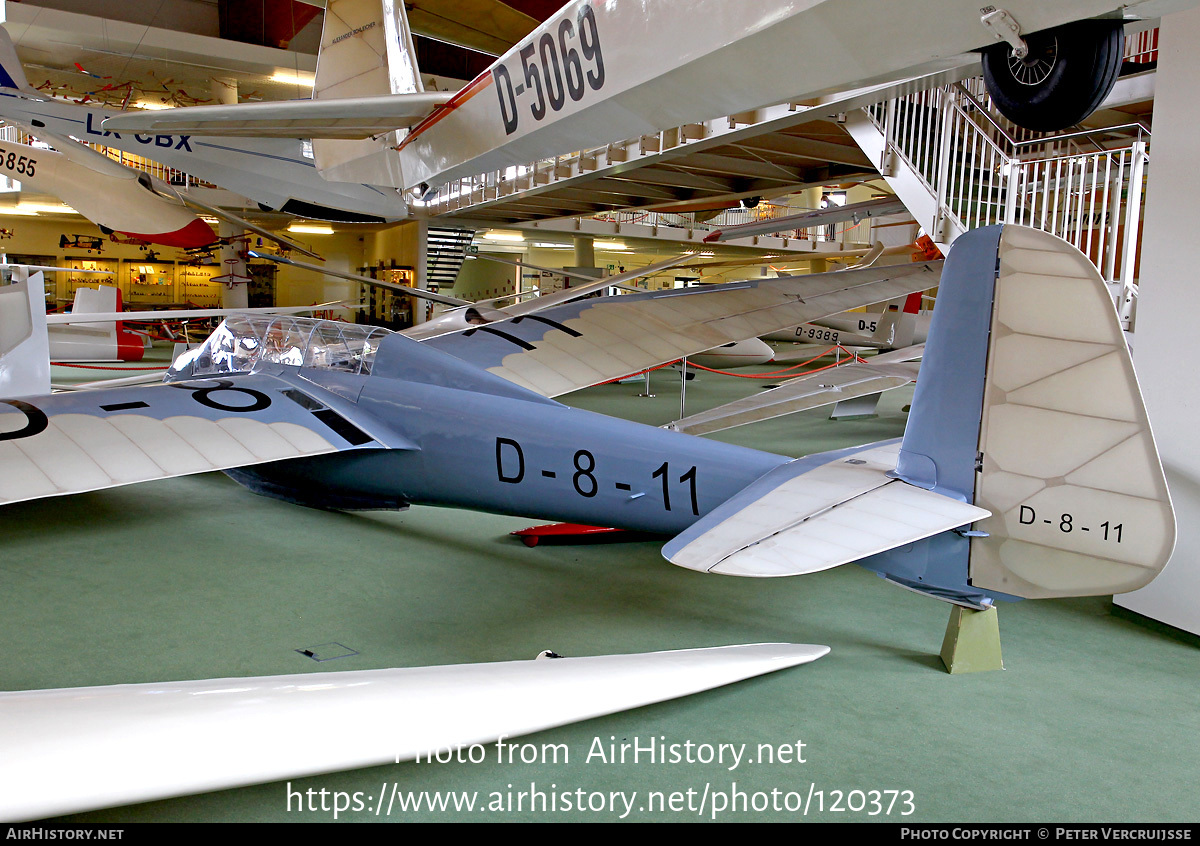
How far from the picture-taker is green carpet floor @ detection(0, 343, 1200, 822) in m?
2.63

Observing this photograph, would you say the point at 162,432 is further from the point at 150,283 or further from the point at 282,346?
the point at 150,283

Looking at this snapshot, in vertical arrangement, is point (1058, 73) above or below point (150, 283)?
below

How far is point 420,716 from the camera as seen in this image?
2.24 metres

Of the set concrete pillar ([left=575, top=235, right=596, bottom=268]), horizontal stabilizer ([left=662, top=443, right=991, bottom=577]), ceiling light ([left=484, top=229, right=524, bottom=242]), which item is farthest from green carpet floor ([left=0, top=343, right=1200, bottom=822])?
ceiling light ([left=484, top=229, right=524, bottom=242])

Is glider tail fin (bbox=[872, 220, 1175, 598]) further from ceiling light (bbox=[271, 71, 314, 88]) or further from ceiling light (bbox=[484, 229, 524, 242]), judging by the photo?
ceiling light (bbox=[484, 229, 524, 242])

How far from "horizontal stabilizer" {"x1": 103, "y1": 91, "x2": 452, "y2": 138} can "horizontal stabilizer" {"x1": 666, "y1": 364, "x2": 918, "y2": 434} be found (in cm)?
379

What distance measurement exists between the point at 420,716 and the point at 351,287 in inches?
1266

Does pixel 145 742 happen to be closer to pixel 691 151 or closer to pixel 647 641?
pixel 647 641

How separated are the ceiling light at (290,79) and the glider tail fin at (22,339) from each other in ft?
58.1

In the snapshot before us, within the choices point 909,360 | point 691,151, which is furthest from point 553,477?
point 909,360

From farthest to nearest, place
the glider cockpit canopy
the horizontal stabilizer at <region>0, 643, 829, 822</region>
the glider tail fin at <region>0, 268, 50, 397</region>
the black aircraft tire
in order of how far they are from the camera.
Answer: the glider tail fin at <region>0, 268, 50, 397</region>
the glider cockpit canopy
the black aircraft tire
the horizontal stabilizer at <region>0, 643, 829, 822</region>

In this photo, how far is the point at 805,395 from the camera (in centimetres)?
843

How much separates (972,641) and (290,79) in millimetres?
25135

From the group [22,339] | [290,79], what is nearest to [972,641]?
[22,339]
